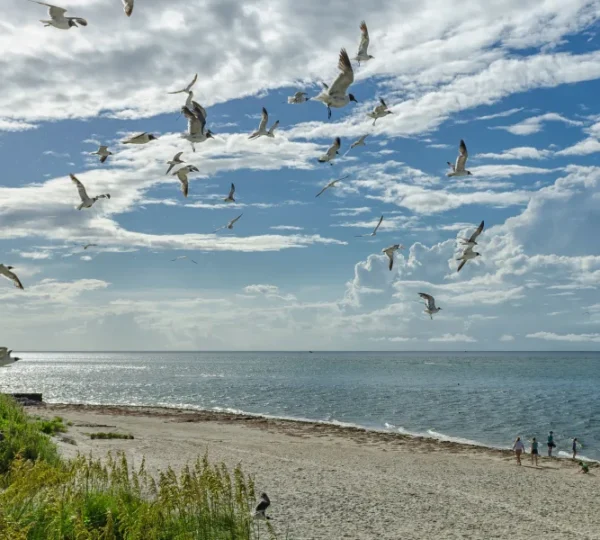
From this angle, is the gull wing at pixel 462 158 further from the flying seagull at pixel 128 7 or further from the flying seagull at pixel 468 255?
the flying seagull at pixel 128 7

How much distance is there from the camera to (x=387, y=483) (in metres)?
22.2

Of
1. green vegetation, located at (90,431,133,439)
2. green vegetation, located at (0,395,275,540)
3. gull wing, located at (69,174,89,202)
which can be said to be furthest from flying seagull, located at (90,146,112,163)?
green vegetation, located at (90,431,133,439)

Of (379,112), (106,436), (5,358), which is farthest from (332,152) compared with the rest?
(106,436)

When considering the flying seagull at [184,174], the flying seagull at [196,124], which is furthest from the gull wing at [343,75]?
the flying seagull at [184,174]

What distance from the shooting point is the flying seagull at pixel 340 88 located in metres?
12.9

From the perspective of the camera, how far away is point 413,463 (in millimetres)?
28391

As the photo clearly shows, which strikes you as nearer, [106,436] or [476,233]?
[476,233]

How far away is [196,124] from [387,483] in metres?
14.0

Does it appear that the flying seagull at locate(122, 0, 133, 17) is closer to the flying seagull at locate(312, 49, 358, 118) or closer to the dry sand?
the flying seagull at locate(312, 49, 358, 118)

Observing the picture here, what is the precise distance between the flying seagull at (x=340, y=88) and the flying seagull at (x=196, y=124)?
333 centimetres

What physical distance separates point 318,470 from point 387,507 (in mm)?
6633

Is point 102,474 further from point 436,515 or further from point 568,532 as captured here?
point 568,532

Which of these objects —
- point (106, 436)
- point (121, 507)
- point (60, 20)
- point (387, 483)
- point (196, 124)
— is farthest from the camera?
point (106, 436)

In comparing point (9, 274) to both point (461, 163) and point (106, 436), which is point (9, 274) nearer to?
point (461, 163)
